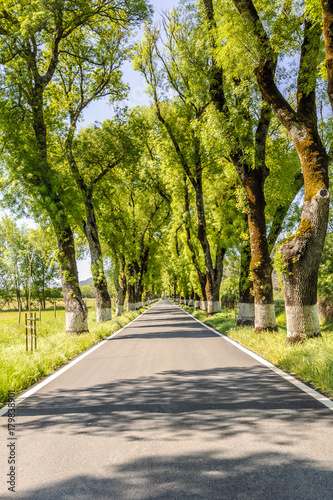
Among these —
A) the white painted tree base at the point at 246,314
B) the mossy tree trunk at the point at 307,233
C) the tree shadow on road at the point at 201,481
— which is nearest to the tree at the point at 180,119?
the white painted tree base at the point at 246,314

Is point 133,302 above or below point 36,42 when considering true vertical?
below

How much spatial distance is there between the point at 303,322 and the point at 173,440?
5166 millimetres

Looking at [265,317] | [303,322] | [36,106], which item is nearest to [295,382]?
[303,322]

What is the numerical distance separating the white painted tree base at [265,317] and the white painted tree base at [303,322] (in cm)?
271

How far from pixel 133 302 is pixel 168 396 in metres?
30.3

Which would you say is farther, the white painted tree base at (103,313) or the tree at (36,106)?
the white painted tree base at (103,313)

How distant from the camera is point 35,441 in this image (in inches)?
150

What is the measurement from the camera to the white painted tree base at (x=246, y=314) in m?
14.1

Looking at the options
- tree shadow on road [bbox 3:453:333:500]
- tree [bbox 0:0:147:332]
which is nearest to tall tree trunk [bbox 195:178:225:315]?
tree [bbox 0:0:147:332]

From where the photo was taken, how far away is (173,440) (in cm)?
367

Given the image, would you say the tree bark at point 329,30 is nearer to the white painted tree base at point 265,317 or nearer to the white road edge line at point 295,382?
the white road edge line at point 295,382

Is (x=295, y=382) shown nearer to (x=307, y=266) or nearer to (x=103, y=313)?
(x=307, y=266)

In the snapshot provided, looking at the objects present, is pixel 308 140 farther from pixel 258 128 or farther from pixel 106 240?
pixel 106 240

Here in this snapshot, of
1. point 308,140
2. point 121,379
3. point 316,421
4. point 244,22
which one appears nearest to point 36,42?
point 244,22
